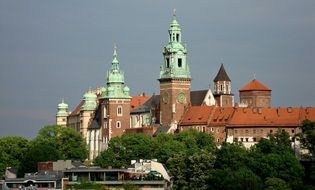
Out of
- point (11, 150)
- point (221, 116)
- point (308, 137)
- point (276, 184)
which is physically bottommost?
point (276, 184)

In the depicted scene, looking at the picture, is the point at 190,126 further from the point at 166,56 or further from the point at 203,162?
the point at 203,162

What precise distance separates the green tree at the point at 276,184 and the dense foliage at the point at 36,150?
38045mm

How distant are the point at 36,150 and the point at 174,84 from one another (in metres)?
31.6

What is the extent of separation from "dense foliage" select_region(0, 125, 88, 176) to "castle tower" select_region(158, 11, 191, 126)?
14.1 metres

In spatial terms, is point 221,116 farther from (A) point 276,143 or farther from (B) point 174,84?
(A) point 276,143

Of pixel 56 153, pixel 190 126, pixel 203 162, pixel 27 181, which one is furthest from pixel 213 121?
pixel 27 181

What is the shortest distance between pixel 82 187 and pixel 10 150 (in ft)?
208

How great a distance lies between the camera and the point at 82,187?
411 ft

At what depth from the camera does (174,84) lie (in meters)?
194

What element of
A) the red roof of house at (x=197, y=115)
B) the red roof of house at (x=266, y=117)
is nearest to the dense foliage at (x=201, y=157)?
the red roof of house at (x=266, y=117)

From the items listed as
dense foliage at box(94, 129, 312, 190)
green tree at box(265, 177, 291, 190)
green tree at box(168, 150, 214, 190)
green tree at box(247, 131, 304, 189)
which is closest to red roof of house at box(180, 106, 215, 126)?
dense foliage at box(94, 129, 312, 190)

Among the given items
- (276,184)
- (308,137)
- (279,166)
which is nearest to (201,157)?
(279,166)

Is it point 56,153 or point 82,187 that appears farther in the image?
point 56,153

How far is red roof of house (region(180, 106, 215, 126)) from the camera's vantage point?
190 meters
